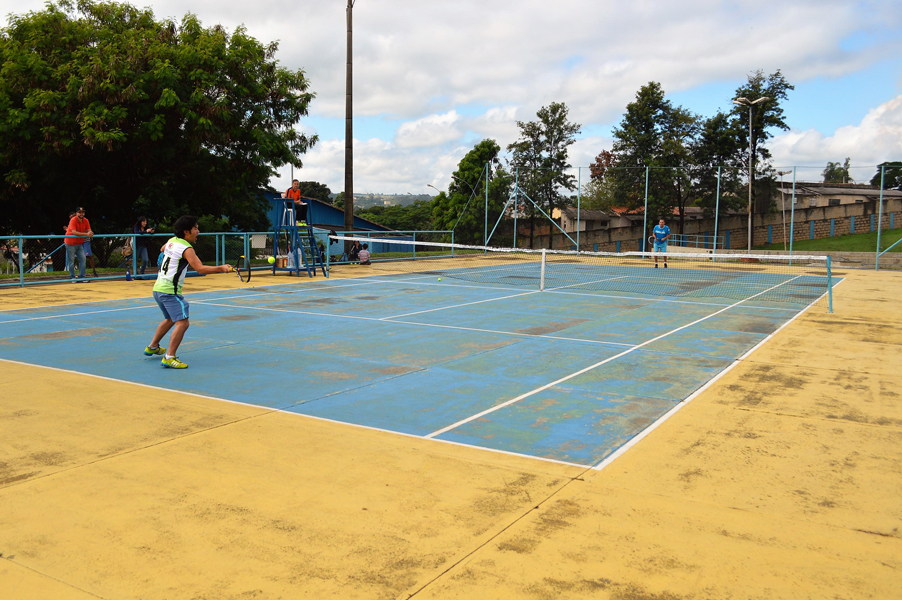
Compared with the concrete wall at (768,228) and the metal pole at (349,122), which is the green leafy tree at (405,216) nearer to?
the concrete wall at (768,228)

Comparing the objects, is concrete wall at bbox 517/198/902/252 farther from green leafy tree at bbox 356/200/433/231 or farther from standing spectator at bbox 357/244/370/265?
green leafy tree at bbox 356/200/433/231

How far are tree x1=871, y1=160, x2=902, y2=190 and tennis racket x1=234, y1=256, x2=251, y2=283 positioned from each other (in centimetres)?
2680

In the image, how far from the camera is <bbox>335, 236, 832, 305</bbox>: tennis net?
18.4 meters

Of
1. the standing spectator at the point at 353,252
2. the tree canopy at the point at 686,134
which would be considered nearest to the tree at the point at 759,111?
the tree canopy at the point at 686,134

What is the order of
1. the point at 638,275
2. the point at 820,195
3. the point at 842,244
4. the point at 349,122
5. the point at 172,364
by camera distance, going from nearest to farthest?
1. the point at 172,364
2. the point at 638,275
3. the point at 349,122
4. the point at 842,244
5. the point at 820,195

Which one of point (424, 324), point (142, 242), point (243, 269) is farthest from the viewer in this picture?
point (243, 269)

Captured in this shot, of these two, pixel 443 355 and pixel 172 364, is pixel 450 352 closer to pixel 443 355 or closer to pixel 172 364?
pixel 443 355

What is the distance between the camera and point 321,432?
6027 mm

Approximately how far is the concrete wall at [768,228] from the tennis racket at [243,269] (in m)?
22.8

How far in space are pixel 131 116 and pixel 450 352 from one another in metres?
→ 18.0

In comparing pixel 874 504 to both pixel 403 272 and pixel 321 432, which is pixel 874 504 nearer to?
pixel 321 432

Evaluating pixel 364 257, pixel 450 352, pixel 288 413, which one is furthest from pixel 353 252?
pixel 288 413

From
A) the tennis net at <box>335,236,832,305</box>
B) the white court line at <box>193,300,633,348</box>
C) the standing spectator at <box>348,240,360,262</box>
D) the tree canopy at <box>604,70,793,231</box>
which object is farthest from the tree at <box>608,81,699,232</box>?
the white court line at <box>193,300,633,348</box>

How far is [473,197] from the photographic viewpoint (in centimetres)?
4059
